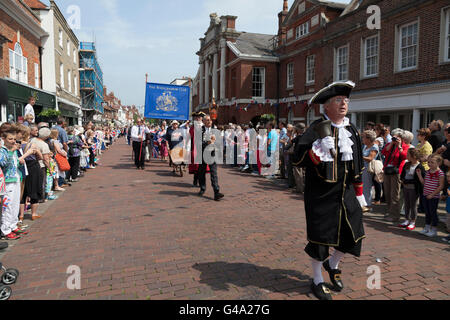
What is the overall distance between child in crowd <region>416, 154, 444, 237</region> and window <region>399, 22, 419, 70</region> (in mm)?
9363

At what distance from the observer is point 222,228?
5594 millimetres

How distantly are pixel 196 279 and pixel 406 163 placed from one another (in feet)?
14.6

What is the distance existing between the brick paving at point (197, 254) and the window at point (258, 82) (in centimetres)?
2188

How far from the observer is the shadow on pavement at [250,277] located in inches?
139

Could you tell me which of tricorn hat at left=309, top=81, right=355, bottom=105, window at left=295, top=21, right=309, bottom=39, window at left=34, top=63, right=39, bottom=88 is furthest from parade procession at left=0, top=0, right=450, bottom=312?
window at left=295, top=21, right=309, bottom=39

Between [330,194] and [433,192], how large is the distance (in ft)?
10.9

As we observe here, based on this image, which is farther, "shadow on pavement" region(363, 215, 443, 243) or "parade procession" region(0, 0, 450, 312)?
"shadow on pavement" region(363, 215, 443, 243)

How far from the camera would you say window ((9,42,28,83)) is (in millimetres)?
15984

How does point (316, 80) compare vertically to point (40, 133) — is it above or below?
above

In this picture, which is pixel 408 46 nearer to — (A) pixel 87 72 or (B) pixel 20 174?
(B) pixel 20 174

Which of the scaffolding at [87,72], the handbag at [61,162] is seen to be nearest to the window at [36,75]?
the handbag at [61,162]

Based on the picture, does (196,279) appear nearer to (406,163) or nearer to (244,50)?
(406,163)

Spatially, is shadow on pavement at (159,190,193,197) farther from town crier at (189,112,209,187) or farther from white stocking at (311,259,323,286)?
white stocking at (311,259,323,286)

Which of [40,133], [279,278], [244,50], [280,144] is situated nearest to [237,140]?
[280,144]
